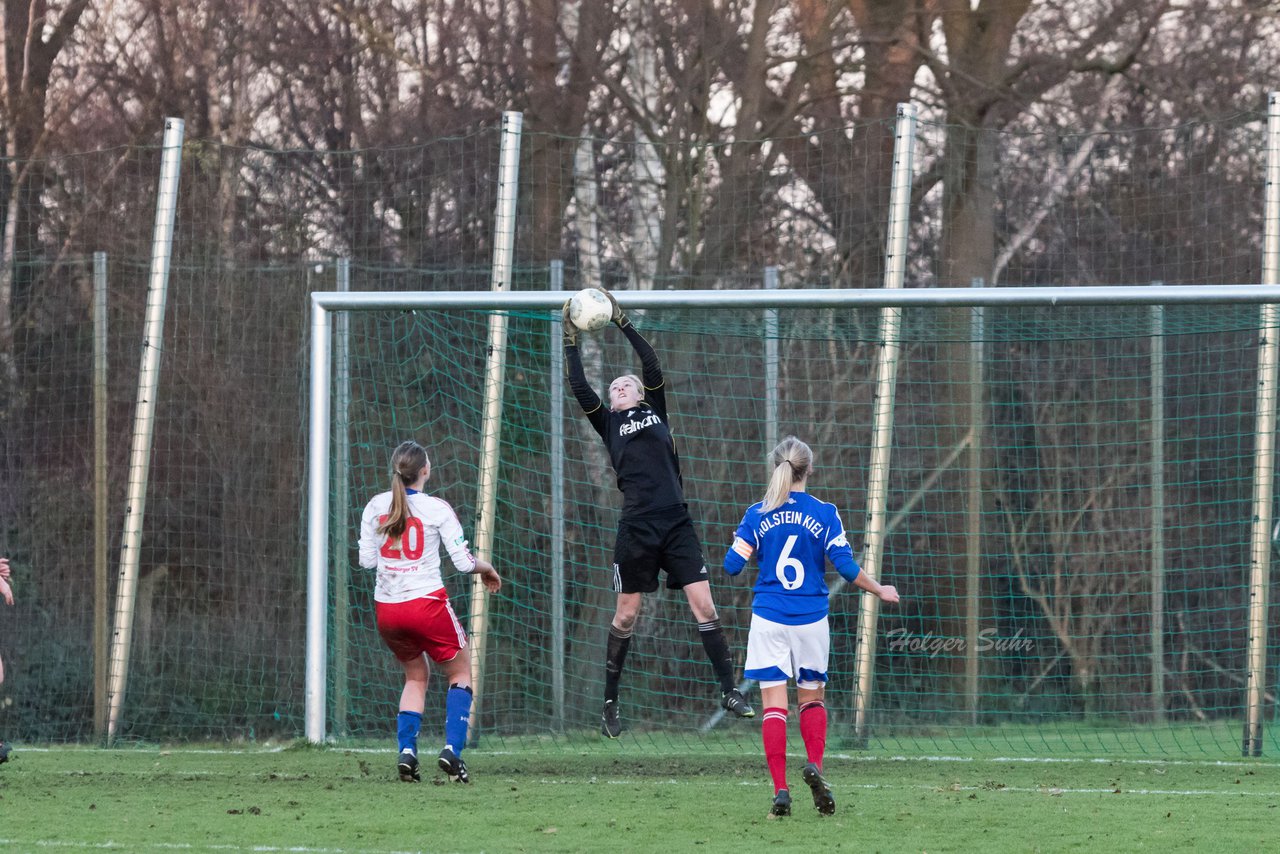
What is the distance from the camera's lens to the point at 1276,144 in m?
8.80

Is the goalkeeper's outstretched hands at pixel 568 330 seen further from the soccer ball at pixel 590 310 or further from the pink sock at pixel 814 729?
the pink sock at pixel 814 729

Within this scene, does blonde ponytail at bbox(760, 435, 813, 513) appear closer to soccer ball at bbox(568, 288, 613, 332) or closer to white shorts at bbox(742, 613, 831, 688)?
white shorts at bbox(742, 613, 831, 688)

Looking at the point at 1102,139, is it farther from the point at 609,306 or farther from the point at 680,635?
the point at 609,306

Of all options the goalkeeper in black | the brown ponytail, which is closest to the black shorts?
the goalkeeper in black

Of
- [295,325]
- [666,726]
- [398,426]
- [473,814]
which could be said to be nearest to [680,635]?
[666,726]

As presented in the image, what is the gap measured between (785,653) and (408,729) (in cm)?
206

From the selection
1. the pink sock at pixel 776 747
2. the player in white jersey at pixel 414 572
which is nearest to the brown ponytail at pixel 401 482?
the player in white jersey at pixel 414 572

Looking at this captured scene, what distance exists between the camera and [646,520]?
302 inches

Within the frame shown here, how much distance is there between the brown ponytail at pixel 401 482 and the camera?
7000mm

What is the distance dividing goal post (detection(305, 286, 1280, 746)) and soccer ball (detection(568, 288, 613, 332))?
5.91 ft

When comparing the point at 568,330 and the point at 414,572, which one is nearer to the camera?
the point at 414,572

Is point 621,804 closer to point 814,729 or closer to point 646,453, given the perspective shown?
point 814,729

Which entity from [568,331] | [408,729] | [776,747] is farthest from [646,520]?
[776,747]

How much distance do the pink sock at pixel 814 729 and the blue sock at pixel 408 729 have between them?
1970 millimetres
